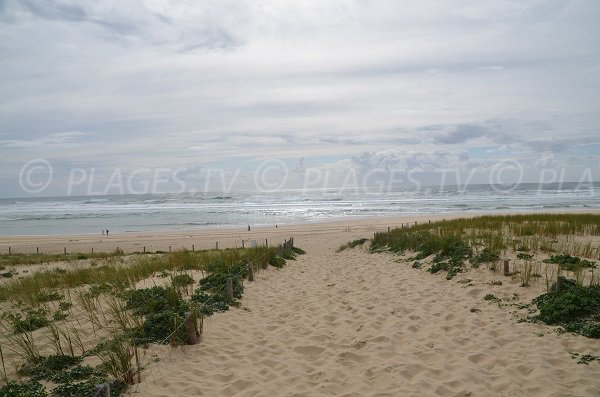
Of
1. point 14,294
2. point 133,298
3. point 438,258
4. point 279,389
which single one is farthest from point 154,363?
point 438,258

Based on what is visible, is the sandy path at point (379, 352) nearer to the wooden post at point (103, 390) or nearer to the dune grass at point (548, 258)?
the dune grass at point (548, 258)

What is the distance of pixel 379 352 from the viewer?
6113mm

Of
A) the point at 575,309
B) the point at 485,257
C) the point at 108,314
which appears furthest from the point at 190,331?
the point at 485,257

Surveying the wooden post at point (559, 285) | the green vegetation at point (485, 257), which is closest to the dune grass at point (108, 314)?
the green vegetation at point (485, 257)

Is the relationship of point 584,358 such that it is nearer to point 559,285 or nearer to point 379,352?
point 559,285

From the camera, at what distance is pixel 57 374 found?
17.2ft

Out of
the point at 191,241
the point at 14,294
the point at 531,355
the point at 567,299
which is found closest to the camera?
the point at 531,355

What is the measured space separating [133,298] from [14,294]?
12.9 feet

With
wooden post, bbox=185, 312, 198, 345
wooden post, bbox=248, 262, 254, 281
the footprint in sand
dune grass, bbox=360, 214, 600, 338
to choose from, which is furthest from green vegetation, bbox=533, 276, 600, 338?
wooden post, bbox=248, 262, 254, 281

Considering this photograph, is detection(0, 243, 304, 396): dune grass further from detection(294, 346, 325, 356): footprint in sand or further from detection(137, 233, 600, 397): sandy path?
detection(294, 346, 325, 356): footprint in sand

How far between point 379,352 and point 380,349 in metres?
0.13

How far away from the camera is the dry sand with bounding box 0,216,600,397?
500cm

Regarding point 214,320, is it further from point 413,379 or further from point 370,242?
point 370,242

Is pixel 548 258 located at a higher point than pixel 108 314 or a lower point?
higher
